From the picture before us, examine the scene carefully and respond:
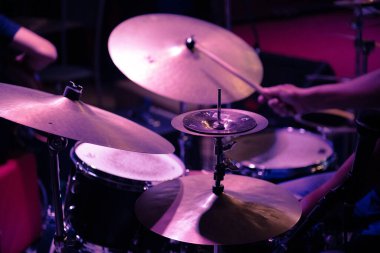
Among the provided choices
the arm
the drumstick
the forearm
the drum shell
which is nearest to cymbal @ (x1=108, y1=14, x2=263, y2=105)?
the drumstick

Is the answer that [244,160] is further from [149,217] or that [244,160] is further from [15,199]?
[15,199]

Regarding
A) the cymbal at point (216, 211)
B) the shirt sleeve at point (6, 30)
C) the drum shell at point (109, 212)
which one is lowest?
the drum shell at point (109, 212)

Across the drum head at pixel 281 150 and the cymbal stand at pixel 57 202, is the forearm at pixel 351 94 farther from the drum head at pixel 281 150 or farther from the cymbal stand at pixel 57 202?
the cymbal stand at pixel 57 202

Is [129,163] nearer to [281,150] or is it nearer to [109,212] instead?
[109,212]

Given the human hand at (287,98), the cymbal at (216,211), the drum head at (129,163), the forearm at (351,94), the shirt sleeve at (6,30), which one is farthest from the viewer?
the shirt sleeve at (6,30)

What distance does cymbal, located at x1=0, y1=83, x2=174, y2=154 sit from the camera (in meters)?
1.09

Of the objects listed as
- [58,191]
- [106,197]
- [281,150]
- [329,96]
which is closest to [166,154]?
[106,197]

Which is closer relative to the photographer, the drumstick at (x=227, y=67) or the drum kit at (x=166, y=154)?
the drum kit at (x=166, y=154)

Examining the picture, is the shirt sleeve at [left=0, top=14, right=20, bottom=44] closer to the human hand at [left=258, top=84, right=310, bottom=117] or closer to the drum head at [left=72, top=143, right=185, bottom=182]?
the drum head at [left=72, top=143, right=185, bottom=182]

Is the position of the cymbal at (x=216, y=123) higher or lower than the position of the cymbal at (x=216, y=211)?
higher

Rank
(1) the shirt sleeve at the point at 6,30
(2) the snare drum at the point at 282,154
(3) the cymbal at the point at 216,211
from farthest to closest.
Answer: (1) the shirt sleeve at the point at 6,30 < (2) the snare drum at the point at 282,154 < (3) the cymbal at the point at 216,211

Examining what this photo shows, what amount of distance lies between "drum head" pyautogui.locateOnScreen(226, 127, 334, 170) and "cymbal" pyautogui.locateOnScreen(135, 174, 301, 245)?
1.56 ft

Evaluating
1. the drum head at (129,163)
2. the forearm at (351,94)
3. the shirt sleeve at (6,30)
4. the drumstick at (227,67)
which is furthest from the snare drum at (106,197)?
the shirt sleeve at (6,30)

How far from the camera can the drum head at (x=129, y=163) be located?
137cm
